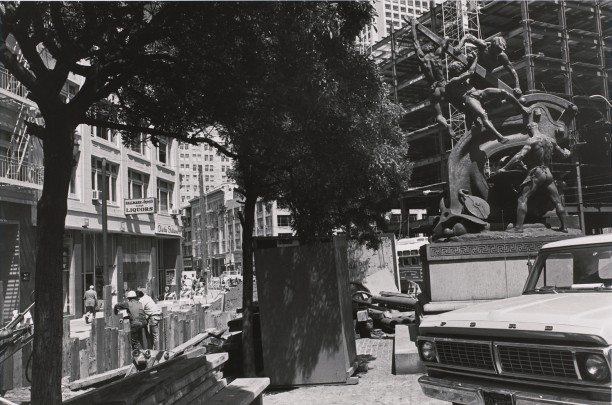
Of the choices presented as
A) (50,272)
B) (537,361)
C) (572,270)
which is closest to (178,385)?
(50,272)

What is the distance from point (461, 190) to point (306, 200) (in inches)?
127

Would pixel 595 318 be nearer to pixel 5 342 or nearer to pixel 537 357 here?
pixel 537 357

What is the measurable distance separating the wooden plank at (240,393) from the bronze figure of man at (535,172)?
6.18 meters

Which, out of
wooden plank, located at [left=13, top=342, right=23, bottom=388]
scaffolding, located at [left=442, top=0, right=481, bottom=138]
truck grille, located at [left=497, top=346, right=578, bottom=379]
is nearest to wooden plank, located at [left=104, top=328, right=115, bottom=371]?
wooden plank, located at [left=13, top=342, right=23, bottom=388]

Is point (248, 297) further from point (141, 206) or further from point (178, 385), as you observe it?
point (141, 206)

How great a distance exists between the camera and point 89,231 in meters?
27.5

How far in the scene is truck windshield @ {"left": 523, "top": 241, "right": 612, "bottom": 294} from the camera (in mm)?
5326

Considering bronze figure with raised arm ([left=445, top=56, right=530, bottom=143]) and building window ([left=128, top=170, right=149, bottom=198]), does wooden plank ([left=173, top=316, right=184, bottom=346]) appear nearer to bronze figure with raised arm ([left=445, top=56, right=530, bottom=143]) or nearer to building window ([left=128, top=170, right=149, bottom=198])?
bronze figure with raised arm ([left=445, top=56, right=530, bottom=143])

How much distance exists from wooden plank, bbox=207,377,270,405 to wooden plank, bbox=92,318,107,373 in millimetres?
5197

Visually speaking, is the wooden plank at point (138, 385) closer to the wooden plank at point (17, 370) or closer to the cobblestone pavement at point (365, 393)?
the cobblestone pavement at point (365, 393)

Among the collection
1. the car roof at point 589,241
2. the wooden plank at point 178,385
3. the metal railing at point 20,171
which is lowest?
the wooden plank at point 178,385

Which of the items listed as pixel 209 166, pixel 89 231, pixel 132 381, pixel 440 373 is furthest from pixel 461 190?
pixel 209 166

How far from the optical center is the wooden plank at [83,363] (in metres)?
9.82

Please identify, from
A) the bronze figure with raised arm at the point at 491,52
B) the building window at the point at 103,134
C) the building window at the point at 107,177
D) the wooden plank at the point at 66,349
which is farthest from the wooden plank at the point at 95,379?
the building window at the point at 103,134
